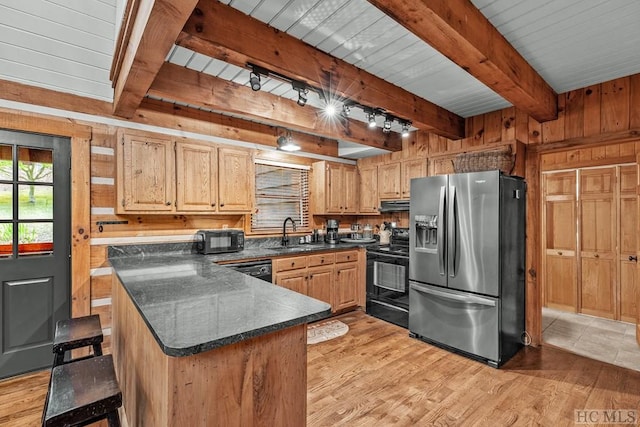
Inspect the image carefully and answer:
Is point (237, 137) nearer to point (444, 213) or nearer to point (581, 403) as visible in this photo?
point (444, 213)

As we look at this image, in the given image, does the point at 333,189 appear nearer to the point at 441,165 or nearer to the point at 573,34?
the point at 441,165

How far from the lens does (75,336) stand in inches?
73.3

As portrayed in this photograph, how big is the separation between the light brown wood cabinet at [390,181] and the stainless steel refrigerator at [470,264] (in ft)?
3.15

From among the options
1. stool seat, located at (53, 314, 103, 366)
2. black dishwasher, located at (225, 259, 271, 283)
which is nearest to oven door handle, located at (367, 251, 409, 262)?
black dishwasher, located at (225, 259, 271, 283)

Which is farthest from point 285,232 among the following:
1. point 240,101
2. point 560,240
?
point 560,240

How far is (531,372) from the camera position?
2.68 m

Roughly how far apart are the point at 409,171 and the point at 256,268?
2.46 m

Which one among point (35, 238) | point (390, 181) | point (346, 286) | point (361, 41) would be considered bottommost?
point (346, 286)

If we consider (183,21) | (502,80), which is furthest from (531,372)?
(183,21)

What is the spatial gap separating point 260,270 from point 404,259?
170 centimetres

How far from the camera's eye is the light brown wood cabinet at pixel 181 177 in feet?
9.55

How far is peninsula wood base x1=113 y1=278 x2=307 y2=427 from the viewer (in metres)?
1.06

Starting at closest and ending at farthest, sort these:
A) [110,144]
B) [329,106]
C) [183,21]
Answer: [183,21]
[329,106]
[110,144]

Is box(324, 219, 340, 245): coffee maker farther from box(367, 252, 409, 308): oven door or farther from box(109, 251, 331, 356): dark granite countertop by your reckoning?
box(109, 251, 331, 356): dark granite countertop
